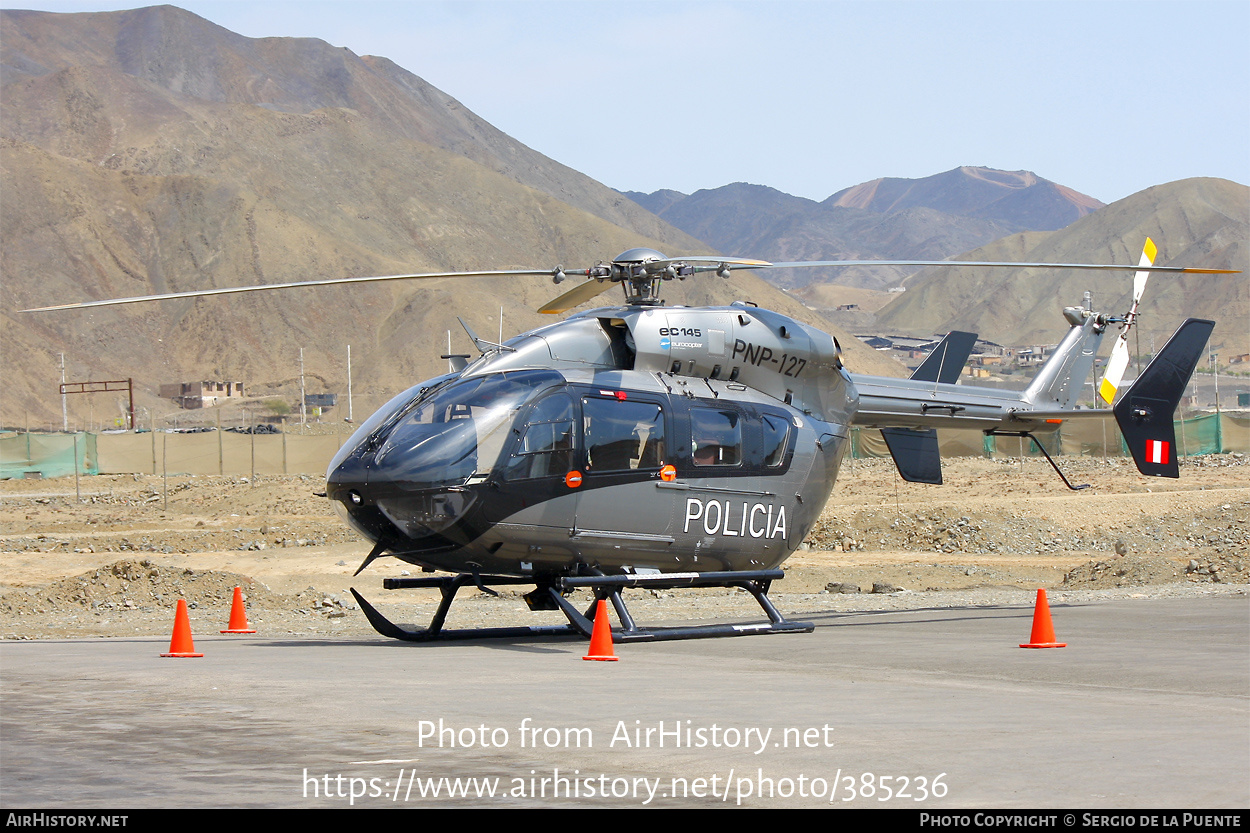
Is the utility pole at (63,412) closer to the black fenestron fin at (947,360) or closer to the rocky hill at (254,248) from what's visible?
the rocky hill at (254,248)

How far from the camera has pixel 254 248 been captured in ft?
387

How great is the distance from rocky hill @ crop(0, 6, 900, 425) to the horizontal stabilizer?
294 ft

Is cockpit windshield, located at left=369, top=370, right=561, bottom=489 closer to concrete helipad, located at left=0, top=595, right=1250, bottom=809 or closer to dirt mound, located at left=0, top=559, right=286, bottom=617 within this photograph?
concrete helipad, located at left=0, top=595, right=1250, bottom=809

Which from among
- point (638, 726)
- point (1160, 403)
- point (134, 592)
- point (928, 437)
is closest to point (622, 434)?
point (638, 726)

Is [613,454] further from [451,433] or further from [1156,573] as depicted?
[1156,573]

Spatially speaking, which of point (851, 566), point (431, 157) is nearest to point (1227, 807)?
point (851, 566)

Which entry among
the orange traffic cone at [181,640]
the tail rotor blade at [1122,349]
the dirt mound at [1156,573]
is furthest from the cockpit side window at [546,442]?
the dirt mound at [1156,573]

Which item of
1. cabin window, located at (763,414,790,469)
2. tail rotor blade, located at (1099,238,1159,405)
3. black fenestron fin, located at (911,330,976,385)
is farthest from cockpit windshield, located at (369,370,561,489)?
tail rotor blade, located at (1099,238,1159,405)

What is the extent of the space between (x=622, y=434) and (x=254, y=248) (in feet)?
366

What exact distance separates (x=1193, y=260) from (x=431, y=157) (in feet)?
389

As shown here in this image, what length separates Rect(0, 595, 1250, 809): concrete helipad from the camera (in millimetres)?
5719

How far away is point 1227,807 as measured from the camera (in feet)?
17.2
